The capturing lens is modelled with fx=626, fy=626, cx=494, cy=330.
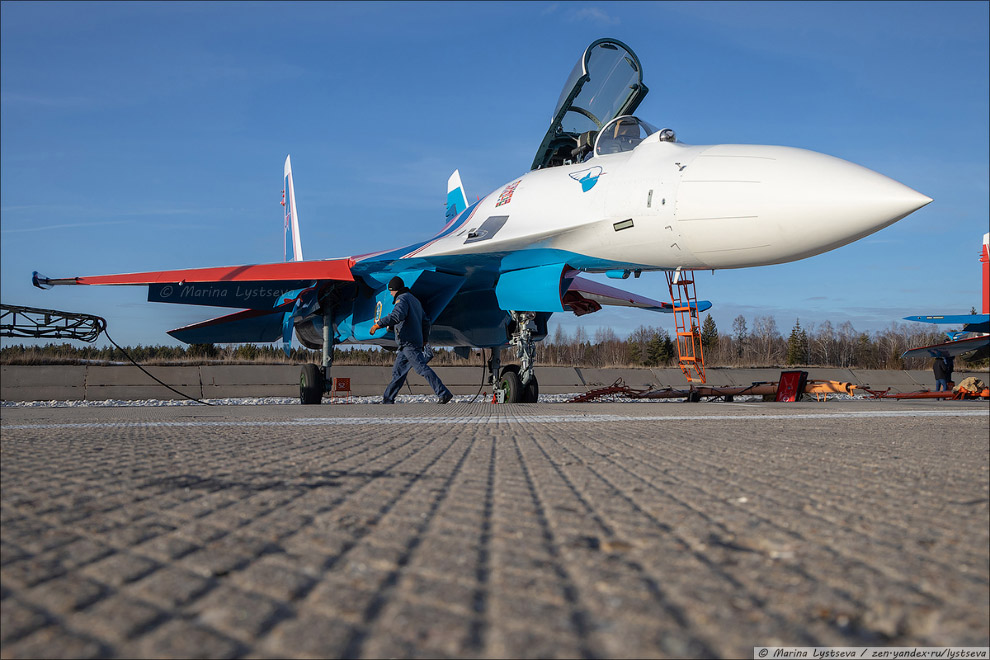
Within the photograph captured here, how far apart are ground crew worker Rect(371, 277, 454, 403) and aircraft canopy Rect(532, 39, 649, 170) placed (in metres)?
2.40

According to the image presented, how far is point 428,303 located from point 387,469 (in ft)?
23.6

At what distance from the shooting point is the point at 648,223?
573 centimetres

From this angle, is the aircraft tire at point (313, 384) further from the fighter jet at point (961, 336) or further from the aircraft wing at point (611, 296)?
the fighter jet at point (961, 336)

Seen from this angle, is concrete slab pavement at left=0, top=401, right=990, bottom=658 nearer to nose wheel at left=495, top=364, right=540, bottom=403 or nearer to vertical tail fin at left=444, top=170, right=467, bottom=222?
nose wheel at left=495, top=364, right=540, bottom=403

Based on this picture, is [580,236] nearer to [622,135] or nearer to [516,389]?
[622,135]

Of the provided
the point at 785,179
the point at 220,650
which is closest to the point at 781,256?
the point at 785,179

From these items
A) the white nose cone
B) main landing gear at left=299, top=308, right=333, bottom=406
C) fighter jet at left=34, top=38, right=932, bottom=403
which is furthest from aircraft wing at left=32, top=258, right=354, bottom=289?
the white nose cone

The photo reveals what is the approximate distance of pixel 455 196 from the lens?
1220 centimetres

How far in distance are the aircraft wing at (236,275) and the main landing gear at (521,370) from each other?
8.65 feet

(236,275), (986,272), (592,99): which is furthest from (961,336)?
(236,275)

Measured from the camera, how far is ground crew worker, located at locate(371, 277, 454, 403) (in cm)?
759

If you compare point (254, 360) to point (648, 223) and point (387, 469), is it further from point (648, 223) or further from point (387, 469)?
point (387, 469)

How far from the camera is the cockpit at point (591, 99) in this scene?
7781 mm

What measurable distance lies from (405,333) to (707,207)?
3985 millimetres
